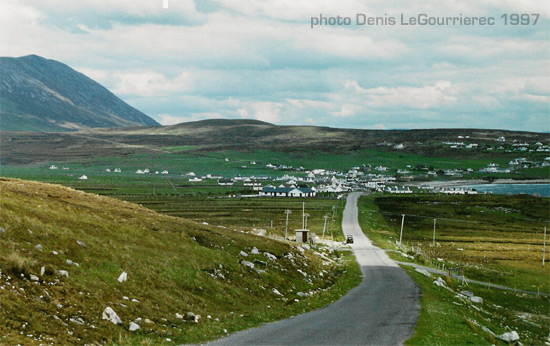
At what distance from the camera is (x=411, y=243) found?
4537 inches

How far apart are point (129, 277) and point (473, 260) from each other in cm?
8026

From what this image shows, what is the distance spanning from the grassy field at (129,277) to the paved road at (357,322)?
122cm

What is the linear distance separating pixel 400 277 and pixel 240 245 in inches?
661

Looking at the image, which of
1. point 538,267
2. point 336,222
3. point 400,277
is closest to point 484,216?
point 336,222

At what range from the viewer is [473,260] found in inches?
3871

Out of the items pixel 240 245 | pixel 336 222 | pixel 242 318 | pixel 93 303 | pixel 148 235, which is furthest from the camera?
pixel 336 222

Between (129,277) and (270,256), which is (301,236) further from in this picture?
(129,277)

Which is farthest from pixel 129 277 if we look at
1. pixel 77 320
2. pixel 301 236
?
pixel 301 236

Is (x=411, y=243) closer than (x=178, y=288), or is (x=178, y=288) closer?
(x=178, y=288)

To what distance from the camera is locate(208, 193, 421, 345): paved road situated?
25516 millimetres

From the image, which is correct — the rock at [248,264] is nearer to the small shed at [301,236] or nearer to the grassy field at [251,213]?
the small shed at [301,236]

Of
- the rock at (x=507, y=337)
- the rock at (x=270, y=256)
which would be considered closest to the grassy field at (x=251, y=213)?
the rock at (x=270, y=256)

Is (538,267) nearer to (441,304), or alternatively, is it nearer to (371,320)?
(441,304)

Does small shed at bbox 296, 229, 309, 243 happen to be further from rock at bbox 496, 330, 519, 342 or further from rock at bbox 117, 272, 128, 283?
rock at bbox 117, 272, 128, 283
